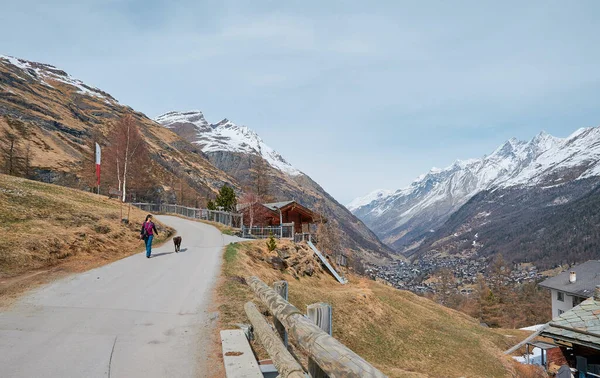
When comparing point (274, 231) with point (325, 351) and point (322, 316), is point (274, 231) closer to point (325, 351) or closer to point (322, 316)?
point (322, 316)

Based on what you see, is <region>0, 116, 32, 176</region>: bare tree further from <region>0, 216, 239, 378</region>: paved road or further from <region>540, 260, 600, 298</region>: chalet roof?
<region>540, 260, 600, 298</region>: chalet roof

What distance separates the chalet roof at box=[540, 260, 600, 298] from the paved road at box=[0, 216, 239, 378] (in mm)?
56171

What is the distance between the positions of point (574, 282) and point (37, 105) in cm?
15546

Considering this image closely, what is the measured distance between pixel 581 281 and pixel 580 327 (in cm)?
5452

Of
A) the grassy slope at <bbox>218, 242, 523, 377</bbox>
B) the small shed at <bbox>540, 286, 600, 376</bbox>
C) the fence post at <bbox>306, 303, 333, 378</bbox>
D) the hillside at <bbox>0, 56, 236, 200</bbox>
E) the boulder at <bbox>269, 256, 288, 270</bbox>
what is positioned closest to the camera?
the fence post at <bbox>306, 303, 333, 378</bbox>

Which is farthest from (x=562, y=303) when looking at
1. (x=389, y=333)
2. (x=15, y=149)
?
(x=15, y=149)

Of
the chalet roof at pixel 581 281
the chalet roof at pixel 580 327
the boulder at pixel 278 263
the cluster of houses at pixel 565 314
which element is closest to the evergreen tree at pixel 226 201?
the cluster of houses at pixel 565 314

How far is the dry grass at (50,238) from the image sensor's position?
1373 centimetres

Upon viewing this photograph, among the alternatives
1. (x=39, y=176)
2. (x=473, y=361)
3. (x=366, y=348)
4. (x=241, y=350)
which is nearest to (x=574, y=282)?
(x=473, y=361)

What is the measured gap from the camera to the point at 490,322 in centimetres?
6862

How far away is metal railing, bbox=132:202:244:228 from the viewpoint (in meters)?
41.7

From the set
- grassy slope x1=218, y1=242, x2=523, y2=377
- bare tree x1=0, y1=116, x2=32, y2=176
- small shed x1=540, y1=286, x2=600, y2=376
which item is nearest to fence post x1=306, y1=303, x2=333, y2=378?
grassy slope x1=218, y1=242, x2=523, y2=377

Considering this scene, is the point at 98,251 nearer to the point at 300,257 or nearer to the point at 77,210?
the point at 77,210

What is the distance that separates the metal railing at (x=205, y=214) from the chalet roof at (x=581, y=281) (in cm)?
4724
